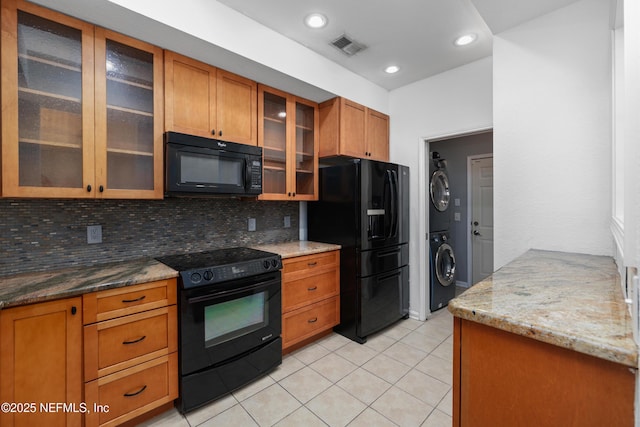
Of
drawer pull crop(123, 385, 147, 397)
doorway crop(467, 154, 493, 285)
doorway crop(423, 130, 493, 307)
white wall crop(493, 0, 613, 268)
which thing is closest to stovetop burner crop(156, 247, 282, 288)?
drawer pull crop(123, 385, 147, 397)

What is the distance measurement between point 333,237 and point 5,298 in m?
2.26

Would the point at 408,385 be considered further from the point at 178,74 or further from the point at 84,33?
the point at 84,33

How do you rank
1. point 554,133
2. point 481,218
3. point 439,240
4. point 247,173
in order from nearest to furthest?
point 554,133 < point 247,173 < point 439,240 < point 481,218

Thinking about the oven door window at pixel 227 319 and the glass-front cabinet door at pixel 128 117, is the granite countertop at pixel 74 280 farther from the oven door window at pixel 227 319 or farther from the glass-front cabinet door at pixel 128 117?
the glass-front cabinet door at pixel 128 117

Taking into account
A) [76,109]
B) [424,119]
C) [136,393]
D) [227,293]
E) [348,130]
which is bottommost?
[136,393]

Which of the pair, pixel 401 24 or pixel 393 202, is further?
pixel 393 202

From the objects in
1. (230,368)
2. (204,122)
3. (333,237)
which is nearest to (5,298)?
(230,368)

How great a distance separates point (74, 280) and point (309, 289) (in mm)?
1660

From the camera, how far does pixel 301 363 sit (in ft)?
7.57

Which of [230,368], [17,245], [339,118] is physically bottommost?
[230,368]

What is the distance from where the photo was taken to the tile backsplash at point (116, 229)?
5.44 feet

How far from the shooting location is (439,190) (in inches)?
138

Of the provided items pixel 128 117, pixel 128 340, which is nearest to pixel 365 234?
pixel 128 340

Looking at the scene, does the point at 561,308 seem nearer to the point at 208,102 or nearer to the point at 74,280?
the point at 74,280
